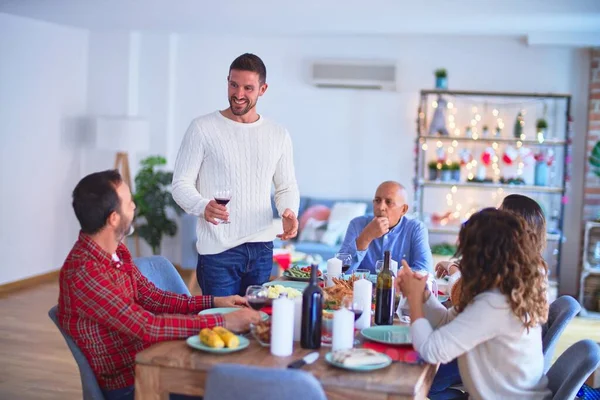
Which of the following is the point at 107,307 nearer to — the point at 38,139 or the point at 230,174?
the point at 230,174

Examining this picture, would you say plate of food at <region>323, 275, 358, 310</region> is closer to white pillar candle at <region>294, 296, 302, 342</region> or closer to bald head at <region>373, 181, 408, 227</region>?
white pillar candle at <region>294, 296, 302, 342</region>

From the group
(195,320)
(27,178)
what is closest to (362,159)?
(27,178)

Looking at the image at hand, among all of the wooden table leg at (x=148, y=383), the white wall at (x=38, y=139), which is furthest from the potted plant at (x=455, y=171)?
the wooden table leg at (x=148, y=383)

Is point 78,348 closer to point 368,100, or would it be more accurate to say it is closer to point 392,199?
point 392,199

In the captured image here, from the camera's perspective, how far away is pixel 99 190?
228cm

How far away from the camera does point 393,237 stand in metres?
3.80

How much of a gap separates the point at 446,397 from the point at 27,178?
5.19m

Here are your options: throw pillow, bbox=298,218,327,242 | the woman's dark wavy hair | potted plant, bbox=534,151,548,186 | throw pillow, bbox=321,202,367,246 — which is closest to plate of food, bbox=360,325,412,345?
the woman's dark wavy hair

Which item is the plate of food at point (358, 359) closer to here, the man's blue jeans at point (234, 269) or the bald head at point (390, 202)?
the man's blue jeans at point (234, 269)

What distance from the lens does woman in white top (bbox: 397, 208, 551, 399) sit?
2164 millimetres

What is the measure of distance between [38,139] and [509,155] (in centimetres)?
429

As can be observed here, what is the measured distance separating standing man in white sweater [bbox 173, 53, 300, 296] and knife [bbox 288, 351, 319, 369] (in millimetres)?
1057

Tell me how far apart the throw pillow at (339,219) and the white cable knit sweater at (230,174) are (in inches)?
147

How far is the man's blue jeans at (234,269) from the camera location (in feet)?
10.2
